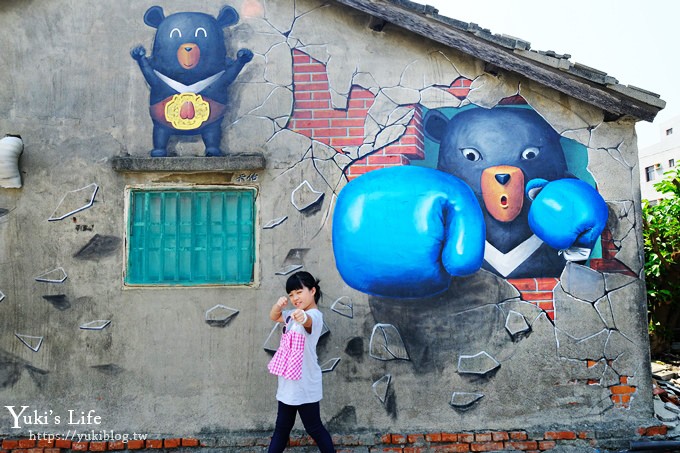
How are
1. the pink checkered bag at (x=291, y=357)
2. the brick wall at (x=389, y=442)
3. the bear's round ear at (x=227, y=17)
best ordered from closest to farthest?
the pink checkered bag at (x=291, y=357) → the brick wall at (x=389, y=442) → the bear's round ear at (x=227, y=17)

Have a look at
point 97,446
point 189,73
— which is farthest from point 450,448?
point 189,73

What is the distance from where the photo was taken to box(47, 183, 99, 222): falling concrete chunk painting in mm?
4746

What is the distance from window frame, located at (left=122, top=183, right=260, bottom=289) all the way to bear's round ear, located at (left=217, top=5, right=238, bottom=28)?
1541 millimetres

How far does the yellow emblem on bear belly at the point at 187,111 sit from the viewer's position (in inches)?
189

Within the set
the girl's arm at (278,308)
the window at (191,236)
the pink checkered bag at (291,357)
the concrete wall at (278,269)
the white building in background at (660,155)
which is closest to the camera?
the pink checkered bag at (291,357)

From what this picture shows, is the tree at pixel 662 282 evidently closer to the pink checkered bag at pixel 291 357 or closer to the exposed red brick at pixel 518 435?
the exposed red brick at pixel 518 435

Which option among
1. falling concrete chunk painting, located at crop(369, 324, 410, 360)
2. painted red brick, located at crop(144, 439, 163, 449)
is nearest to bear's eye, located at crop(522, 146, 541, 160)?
falling concrete chunk painting, located at crop(369, 324, 410, 360)

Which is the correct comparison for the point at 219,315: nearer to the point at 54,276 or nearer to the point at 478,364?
the point at 54,276

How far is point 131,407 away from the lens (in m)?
4.58

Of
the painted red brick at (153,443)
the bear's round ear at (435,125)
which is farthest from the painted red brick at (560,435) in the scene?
the painted red brick at (153,443)

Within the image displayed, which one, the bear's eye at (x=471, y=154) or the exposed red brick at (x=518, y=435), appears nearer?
the exposed red brick at (x=518, y=435)

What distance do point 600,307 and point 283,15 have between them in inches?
154

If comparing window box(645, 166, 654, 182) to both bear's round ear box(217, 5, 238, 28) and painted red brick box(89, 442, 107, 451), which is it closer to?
bear's round ear box(217, 5, 238, 28)

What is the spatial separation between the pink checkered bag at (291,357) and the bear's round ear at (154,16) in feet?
Answer: 10.5
